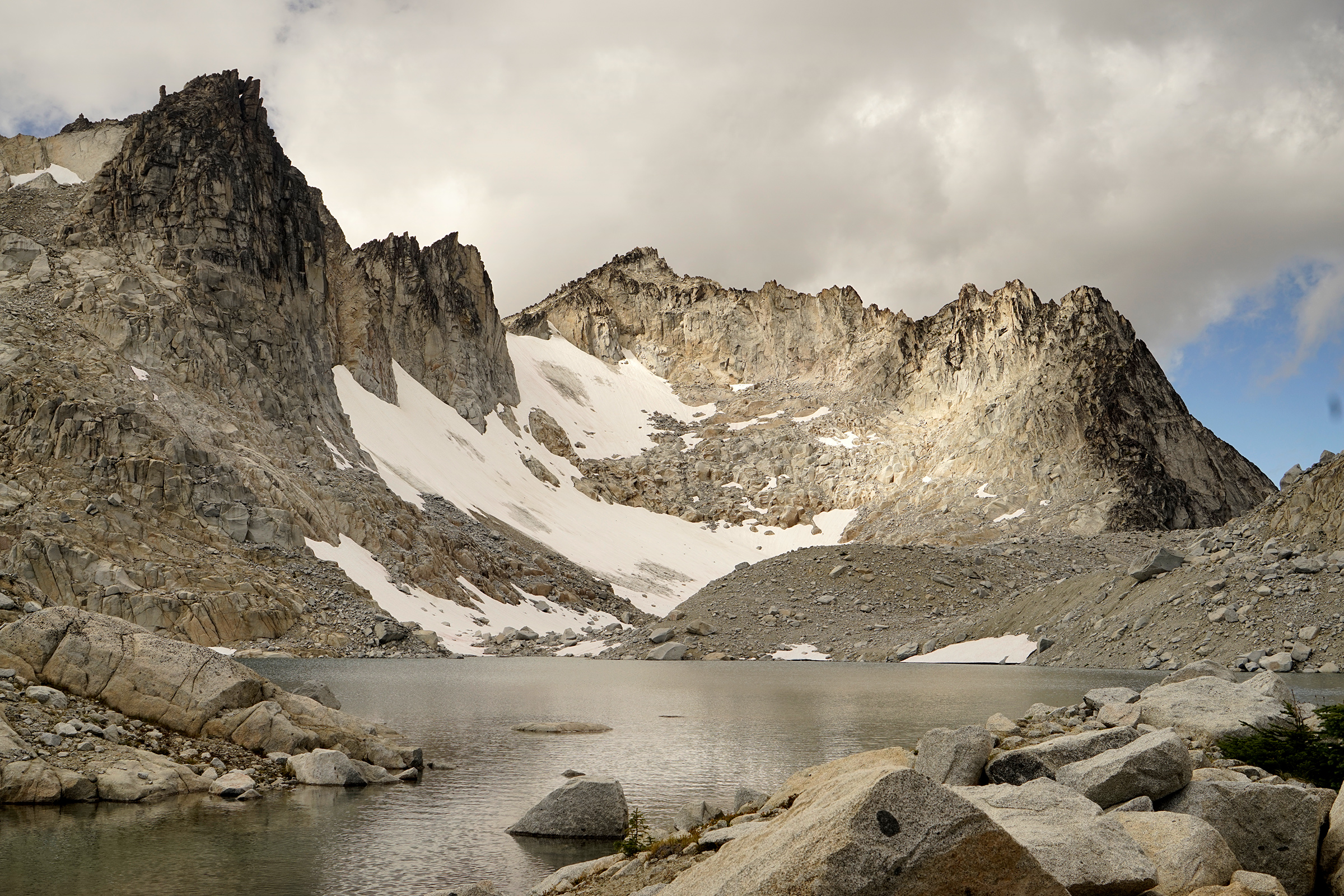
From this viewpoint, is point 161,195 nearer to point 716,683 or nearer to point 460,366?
point 460,366

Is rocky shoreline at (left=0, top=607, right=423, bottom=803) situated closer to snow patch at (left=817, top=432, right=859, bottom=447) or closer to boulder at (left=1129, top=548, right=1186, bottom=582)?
boulder at (left=1129, top=548, right=1186, bottom=582)

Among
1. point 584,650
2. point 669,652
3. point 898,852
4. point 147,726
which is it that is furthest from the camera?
point 584,650

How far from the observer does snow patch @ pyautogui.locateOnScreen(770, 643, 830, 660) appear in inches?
2680

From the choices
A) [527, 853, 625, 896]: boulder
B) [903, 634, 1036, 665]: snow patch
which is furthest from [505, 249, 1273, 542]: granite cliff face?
[527, 853, 625, 896]: boulder

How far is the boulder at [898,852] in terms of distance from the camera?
6219 mm

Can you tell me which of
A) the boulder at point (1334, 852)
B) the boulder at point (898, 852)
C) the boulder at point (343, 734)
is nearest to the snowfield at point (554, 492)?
the boulder at point (343, 734)

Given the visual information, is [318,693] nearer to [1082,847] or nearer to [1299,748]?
[1299,748]

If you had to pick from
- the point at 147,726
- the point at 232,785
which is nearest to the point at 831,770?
the point at 232,785

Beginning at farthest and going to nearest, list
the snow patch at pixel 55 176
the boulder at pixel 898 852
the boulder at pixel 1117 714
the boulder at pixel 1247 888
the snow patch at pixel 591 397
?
the snow patch at pixel 591 397
the snow patch at pixel 55 176
the boulder at pixel 1117 714
the boulder at pixel 1247 888
the boulder at pixel 898 852

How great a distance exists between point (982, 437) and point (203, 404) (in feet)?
340

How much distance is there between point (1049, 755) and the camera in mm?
11883

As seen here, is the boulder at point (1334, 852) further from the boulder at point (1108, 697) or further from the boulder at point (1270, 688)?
the boulder at point (1108, 697)

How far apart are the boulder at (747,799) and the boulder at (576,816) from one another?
6.31 ft

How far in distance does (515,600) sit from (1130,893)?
89.3 metres
